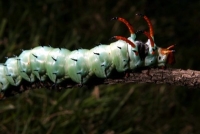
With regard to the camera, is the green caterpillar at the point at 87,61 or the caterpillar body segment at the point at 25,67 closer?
the green caterpillar at the point at 87,61

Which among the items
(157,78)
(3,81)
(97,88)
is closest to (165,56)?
(157,78)

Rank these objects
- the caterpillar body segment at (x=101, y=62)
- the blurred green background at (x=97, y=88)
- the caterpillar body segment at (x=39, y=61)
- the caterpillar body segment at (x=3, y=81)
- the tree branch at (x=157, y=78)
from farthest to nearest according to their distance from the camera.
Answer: the blurred green background at (x=97, y=88), the caterpillar body segment at (x=3, y=81), the caterpillar body segment at (x=39, y=61), the caterpillar body segment at (x=101, y=62), the tree branch at (x=157, y=78)

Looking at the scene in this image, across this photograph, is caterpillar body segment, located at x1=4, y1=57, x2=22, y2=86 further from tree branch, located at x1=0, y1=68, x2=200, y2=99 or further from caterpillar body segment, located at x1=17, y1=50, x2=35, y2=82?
tree branch, located at x1=0, y1=68, x2=200, y2=99

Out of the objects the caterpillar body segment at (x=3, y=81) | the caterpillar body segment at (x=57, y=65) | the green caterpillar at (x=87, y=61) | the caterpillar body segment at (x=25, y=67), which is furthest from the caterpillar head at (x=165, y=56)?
the caterpillar body segment at (x=3, y=81)

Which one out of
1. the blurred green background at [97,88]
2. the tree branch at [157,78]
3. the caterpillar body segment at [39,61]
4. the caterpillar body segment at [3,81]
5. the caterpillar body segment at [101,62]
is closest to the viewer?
the tree branch at [157,78]

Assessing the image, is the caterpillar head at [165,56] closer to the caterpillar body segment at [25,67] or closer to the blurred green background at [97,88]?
the caterpillar body segment at [25,67]

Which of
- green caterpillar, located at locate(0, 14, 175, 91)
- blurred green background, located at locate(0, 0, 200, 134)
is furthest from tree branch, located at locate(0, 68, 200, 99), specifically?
blurred green background, located at locate(0, 0, 200, 134)

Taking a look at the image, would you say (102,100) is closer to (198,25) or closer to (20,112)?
(20,112)
